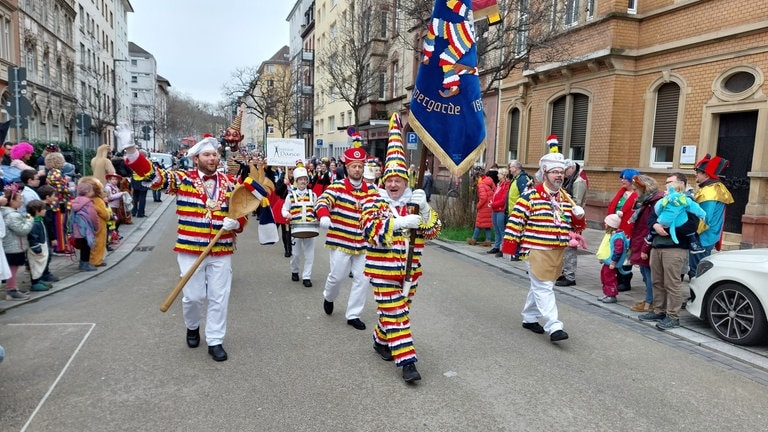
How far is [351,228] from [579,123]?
39.2ft

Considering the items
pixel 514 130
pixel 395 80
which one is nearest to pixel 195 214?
pixel 514 130

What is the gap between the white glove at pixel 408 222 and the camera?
161 inches

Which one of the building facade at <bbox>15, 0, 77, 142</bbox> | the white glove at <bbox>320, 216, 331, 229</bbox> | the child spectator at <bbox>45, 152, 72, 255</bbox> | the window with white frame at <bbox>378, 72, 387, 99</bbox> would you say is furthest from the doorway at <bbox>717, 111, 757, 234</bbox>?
the building facade at <bbox>15, 0, 77, 142</bbox>

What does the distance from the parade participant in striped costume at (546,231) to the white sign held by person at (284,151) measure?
26.6ft

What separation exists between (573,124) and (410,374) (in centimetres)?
1364

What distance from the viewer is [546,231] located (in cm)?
545

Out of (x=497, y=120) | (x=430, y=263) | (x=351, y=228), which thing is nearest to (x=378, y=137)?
(x=497, y=120)

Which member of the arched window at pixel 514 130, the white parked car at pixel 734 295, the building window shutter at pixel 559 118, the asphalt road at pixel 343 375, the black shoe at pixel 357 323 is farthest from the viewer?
the arched window at pixel 514 130

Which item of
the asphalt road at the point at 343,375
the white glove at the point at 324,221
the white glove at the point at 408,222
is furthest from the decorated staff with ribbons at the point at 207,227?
the white glove at the point at 408,222

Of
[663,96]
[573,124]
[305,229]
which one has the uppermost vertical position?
[663,96]

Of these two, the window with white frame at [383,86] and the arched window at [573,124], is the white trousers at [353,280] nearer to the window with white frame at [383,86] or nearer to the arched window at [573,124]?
the arched window at [573,124]

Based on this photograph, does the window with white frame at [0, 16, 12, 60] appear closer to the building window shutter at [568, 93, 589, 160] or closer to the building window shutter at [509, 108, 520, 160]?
the building window shutter at [509, 108, 520, 160]

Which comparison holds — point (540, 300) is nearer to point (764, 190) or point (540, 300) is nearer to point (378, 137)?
point (764, 190)

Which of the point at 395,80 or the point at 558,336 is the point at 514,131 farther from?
the point at 558,336
